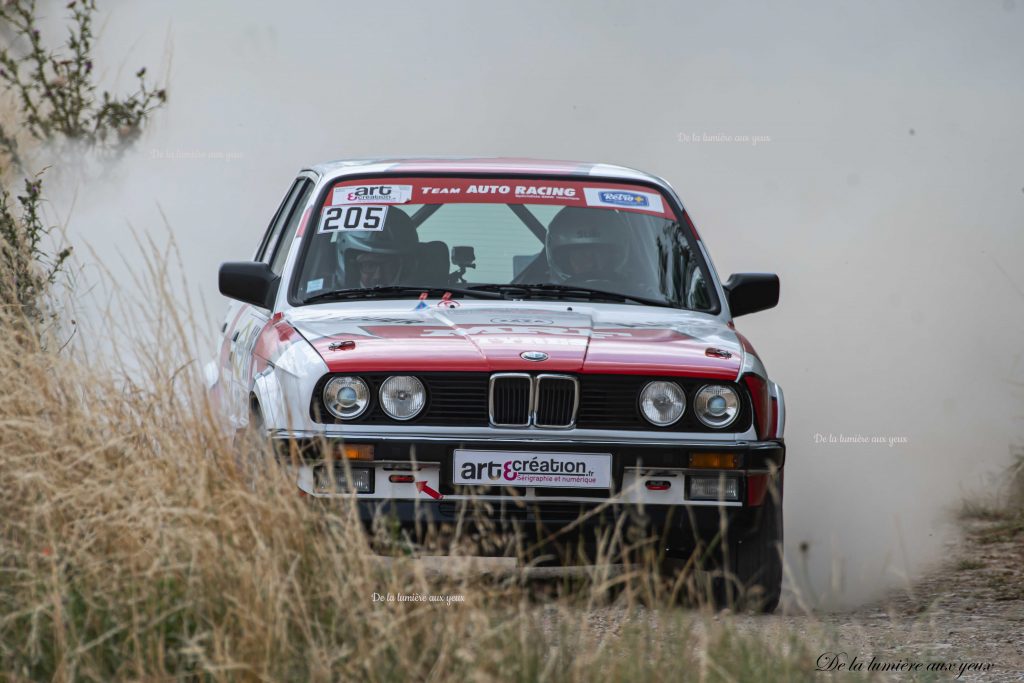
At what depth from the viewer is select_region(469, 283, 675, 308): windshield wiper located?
21.7ft

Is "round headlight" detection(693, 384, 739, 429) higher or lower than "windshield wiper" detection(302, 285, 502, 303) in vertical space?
lower

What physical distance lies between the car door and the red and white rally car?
0.03 m

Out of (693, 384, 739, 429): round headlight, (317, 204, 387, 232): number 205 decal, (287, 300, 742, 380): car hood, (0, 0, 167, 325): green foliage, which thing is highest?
(0, 0, 167, 325): green foliage

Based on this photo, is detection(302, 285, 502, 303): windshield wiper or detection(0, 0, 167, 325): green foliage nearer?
detection(302, 285, 502, 303): windshield wiper

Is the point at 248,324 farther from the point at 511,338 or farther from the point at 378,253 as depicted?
the point at 511,338

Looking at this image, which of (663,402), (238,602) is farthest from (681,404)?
(238,602)

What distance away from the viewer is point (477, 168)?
7.07m

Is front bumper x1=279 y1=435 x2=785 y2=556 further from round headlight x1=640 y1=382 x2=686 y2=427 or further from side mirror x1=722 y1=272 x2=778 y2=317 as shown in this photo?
side mirror x1=722 y1=272 x2=778 y2=317

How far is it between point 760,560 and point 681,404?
66 centimetres

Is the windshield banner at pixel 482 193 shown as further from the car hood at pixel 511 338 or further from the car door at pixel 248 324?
the car hood at pixel 511 338

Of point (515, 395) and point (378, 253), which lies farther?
point (378, 253)

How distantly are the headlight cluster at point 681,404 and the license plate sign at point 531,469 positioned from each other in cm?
25

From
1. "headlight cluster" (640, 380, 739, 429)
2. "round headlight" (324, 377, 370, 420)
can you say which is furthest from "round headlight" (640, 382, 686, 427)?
"round headlight" (324, 377, 370, 420)

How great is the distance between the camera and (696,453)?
18.4 ft
